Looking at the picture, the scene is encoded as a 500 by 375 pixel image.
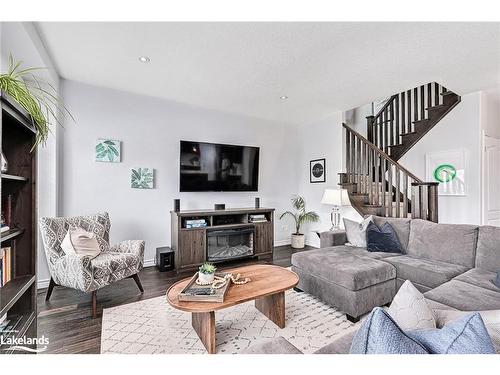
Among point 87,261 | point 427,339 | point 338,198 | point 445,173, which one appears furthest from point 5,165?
point 445,173

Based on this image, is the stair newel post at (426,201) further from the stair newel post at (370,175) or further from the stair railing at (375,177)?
the stair newel post at (370,175)

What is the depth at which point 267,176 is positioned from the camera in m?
5.04

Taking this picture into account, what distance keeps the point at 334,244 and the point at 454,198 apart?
2.37 metres

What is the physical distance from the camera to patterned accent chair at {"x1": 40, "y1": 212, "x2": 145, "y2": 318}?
90.0 inches

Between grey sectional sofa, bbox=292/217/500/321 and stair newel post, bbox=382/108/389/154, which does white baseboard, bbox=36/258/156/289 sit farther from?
stair newel post, bbox=382/108/389/154

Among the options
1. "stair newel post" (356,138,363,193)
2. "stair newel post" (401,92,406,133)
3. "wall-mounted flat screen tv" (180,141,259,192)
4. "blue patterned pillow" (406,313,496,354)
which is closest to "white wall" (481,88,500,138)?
"stair newel post" (401,92,406,133)

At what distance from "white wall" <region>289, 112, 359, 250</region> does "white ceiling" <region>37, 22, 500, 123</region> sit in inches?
37.5

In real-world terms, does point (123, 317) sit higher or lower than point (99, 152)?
lower

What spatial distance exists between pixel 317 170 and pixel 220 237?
7.85 ft

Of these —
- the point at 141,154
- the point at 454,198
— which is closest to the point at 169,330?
the point at 141,154

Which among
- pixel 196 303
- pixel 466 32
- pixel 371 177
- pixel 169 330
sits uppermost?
pixel 466 32

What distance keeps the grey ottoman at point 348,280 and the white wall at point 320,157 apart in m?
2.06

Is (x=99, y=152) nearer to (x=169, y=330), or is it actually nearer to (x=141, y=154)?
(x=141, y=154)

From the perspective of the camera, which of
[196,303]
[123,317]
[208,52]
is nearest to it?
[196,303]
